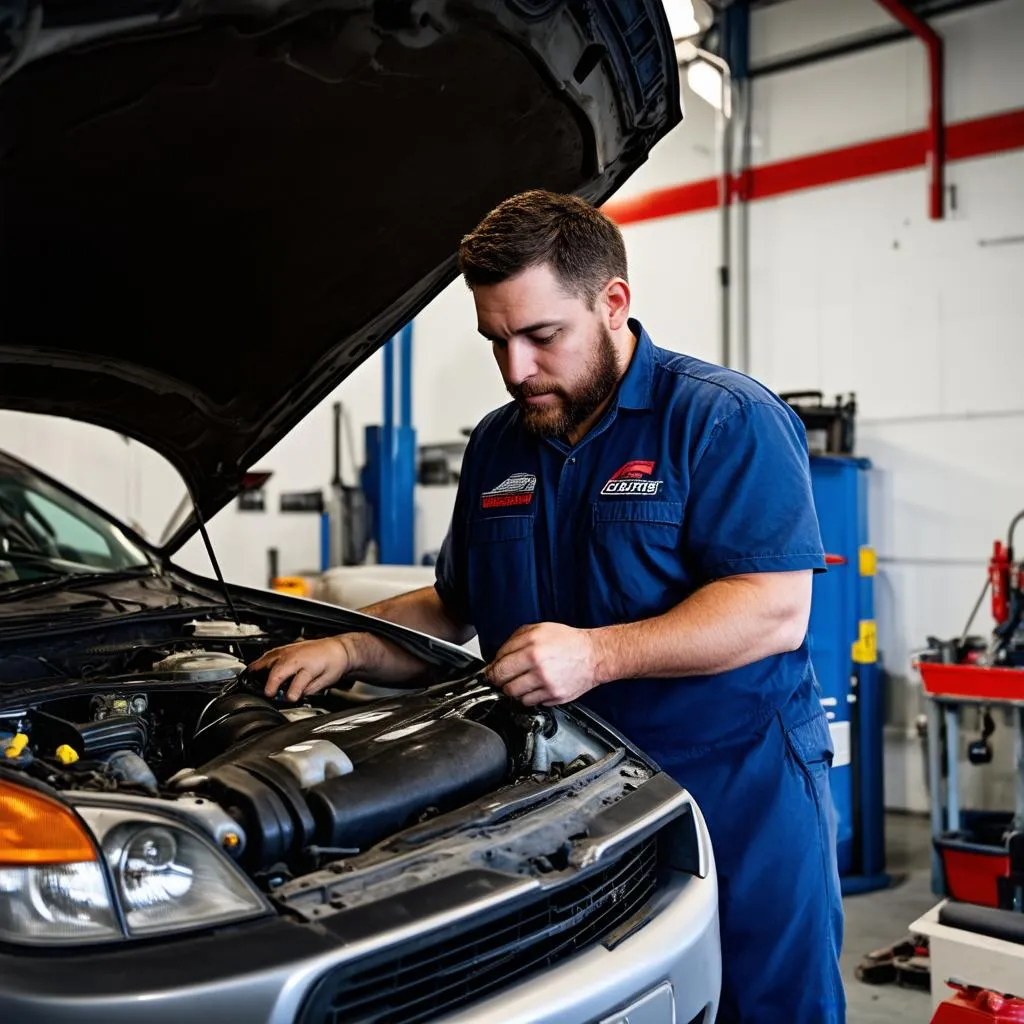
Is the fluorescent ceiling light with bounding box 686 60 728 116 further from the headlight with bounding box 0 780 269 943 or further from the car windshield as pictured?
the headlight with bounding box 0 780 269 943

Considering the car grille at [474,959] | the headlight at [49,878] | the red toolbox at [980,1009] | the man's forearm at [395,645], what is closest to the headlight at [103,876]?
the headlight at [49,878]

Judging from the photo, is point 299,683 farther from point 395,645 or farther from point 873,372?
point 873,372

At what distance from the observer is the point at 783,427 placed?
155cm

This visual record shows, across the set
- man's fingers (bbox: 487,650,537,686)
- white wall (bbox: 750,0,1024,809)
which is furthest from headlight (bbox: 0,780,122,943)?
white wall (bbox: 750,0,1024,809)

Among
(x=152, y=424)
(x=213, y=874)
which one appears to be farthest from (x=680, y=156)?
(x=213, y=874)

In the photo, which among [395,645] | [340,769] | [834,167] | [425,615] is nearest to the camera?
[340,769]

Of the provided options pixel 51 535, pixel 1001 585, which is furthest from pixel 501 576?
pixel 1001 585

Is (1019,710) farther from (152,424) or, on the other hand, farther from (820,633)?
(152,424)

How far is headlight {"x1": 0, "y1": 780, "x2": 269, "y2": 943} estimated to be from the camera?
0.90 metres

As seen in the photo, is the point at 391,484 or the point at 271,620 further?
the point at 391,484

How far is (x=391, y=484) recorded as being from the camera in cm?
614

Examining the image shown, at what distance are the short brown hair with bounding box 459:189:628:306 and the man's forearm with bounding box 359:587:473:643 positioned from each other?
67cm

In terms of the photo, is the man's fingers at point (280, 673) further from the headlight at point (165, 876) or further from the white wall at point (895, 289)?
the white wall at point (895, 289)

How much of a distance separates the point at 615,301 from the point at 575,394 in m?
0.15
